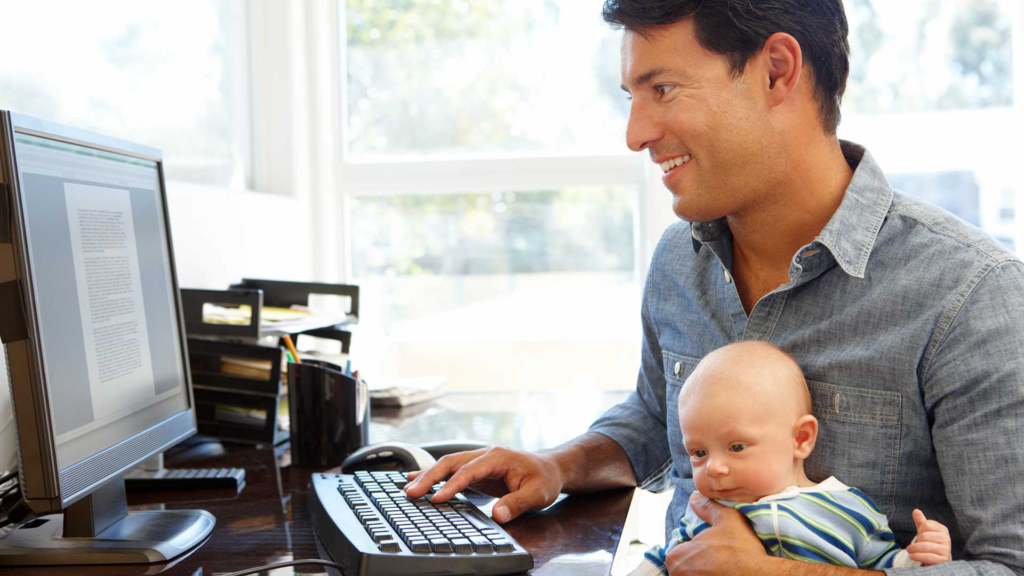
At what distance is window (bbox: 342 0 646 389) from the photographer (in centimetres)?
277

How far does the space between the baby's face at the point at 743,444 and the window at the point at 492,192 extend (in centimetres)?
175

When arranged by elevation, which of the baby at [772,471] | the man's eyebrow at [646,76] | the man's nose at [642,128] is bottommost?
the baby at [772,471]

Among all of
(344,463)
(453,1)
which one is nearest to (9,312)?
(344,463)

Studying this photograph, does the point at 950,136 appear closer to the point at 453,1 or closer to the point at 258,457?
the point at 453,1

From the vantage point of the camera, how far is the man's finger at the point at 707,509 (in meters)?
1.00

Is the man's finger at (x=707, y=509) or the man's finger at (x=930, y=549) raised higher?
the man's finger at (x=930, y=549)

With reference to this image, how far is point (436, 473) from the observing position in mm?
1147

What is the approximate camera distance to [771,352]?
40.9 inches

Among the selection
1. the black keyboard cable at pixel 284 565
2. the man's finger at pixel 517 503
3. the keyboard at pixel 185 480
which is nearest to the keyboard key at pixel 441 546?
the black keyboard cable at pixel 284 565

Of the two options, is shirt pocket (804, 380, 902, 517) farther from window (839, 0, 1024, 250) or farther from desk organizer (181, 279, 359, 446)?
window (839, 0, 1024, 250)

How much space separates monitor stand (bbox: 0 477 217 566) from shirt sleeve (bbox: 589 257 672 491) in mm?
634

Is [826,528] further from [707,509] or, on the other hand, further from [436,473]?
[436,473]

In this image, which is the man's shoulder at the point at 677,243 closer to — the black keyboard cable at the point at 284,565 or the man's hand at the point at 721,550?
the man's hand at the point at 721,550

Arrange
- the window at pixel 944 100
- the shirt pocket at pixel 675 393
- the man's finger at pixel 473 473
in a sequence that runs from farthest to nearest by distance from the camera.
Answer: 1. the window at pixel 944 100
2. the shirt pocket at pixel 675 393
3. the man's finger at pixel 473 473
